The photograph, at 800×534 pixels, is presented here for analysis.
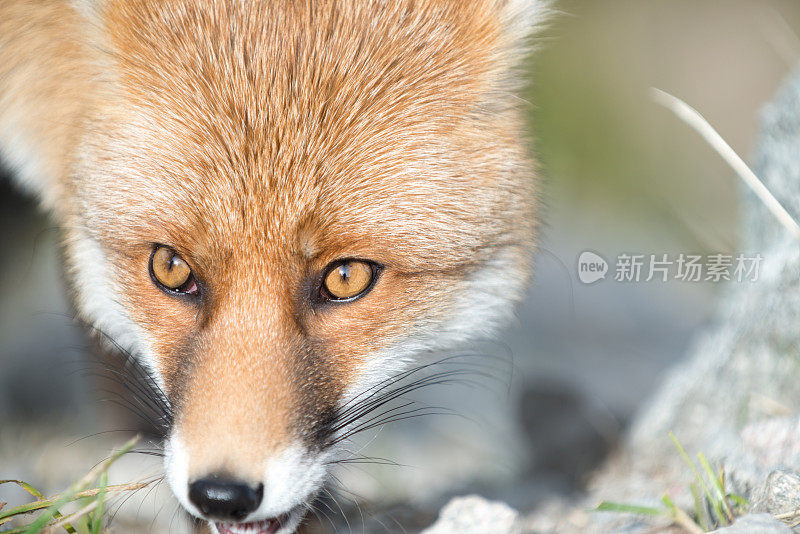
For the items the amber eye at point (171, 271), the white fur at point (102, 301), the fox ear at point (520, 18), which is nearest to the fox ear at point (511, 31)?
the fox ear at point (520, 18)

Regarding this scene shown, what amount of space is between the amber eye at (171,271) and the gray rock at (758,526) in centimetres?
148

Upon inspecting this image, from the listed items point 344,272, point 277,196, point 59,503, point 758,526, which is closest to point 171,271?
point 277,196

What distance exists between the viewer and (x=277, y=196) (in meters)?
1.77

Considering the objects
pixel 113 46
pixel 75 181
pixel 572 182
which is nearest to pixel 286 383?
pixel 75 181

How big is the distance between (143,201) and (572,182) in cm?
285

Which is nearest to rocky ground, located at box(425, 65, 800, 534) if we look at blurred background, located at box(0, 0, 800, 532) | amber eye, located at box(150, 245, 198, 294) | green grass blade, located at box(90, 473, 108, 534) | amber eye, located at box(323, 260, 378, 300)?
blurred background, located at box(0, 0, 800, 532)

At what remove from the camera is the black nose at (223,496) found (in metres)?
1.54

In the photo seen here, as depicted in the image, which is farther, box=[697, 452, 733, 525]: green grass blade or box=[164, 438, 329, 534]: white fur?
box=[697, 452, 733, 525]: green grass blade

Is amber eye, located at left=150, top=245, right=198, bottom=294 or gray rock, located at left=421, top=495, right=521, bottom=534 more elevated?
amber eye, located at left=150, top=245, right=198, bottom=294

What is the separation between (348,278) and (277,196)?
29 cm

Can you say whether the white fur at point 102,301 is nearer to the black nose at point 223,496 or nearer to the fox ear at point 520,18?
the black nose at point 223,496

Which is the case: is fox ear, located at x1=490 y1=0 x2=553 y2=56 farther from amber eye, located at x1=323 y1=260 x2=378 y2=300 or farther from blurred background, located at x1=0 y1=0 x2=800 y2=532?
amber eye, located at x1=323 y1=260 x2=378 y2=300

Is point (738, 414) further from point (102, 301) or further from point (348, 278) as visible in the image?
point (102, 301)

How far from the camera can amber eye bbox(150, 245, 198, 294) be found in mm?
1837
